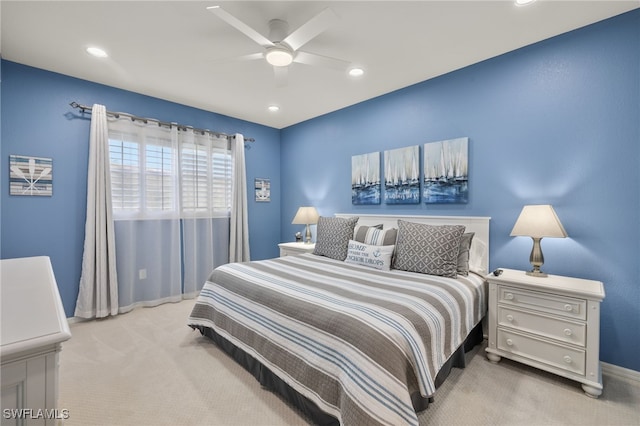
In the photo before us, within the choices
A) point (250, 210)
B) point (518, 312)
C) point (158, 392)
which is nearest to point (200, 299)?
point (158, 392)

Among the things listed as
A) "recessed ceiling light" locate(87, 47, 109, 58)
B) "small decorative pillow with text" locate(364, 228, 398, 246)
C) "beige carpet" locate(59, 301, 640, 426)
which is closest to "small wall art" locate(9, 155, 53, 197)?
"recessed ceiling light" locate(87, 47, 109, 58)

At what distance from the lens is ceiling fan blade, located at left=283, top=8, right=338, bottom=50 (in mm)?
1704

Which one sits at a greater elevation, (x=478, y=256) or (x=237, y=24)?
(x=237, y=24)

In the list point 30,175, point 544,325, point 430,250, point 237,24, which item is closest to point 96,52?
point 30,175

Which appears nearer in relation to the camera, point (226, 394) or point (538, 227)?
point (226, 394)

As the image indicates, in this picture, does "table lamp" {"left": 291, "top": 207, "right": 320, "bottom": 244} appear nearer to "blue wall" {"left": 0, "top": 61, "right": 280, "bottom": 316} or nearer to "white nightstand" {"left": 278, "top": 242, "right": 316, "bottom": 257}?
"white nightstand" {"left": 278, "top": 242, "right": 316, "bottom": 257}

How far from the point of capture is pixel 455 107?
295 centimetres

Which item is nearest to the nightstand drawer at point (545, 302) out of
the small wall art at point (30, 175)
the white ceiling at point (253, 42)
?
the white ceiling at point (253, 42)

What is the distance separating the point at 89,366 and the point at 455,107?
406cm

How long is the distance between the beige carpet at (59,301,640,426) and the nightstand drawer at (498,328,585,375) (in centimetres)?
15

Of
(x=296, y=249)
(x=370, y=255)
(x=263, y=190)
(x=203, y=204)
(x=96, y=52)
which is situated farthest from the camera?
(x=263, y=190)

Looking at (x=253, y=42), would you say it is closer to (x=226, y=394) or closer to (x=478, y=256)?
(x=226, y=394)

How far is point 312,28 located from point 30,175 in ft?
10.3

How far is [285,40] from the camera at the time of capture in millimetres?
2051
